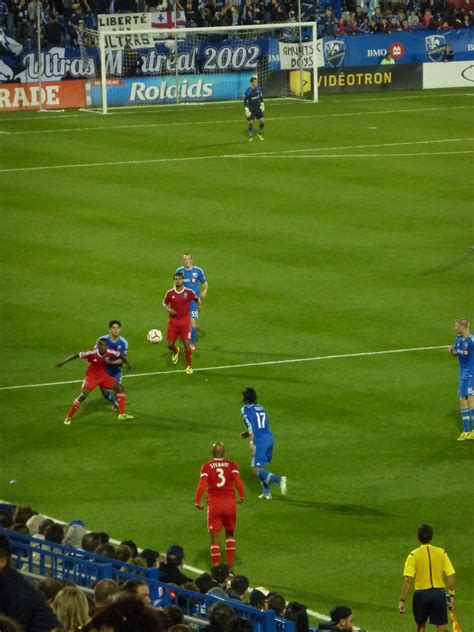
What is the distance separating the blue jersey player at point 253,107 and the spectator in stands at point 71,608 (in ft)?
132

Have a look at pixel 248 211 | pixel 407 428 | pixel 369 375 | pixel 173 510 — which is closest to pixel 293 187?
pixel 248 211

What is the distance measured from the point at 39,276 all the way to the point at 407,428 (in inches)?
514

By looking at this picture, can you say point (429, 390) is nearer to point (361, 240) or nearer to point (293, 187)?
point (361, 240)

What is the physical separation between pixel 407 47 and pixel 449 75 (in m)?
2.46

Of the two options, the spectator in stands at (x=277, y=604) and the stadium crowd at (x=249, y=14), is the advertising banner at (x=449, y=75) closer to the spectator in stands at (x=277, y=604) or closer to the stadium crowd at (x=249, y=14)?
the stadium crowd at (x=249, y=14)

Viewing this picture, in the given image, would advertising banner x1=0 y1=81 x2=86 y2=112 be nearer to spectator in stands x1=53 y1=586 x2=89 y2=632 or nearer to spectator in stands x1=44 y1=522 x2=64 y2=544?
spectator in stands x1=44 y1=522 x2=64 y2=544

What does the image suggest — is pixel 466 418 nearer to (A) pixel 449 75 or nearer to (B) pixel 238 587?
(B) pixel 238 587

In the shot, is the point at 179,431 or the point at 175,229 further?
the point at 175,229

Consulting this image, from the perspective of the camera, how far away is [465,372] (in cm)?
2303

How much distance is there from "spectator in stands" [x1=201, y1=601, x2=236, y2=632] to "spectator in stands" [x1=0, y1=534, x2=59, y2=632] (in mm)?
2061

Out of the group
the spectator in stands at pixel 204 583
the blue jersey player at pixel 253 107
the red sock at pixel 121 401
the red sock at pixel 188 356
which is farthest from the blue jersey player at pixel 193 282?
the blue jersey player at pixel 253 107

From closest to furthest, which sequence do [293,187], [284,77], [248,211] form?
1. [248,211]
2. [293,187]
3. [284,77]

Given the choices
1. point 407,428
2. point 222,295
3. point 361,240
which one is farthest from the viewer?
point 361,240

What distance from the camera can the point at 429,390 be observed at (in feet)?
83.7
